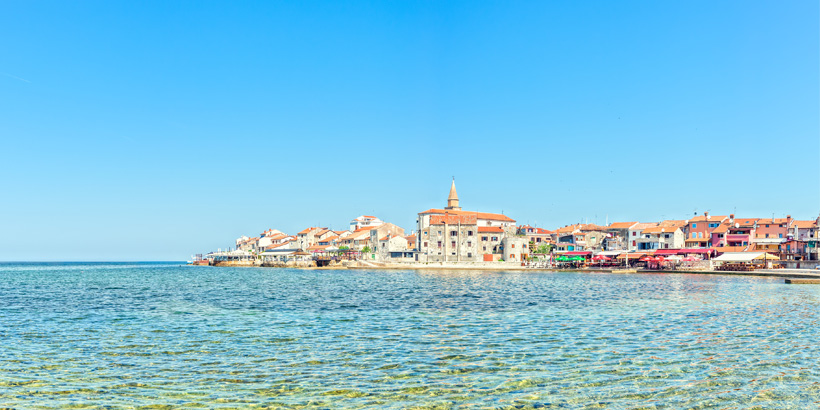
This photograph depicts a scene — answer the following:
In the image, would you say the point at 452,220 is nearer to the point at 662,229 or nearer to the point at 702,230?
the point at 662,229

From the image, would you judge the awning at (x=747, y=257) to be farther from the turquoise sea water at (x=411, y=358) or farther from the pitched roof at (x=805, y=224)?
the turquoise sea water at (x=411, y=358)

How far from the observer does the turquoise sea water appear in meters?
13.4

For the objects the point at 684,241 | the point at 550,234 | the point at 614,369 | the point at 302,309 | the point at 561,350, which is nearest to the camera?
the point at 614,369

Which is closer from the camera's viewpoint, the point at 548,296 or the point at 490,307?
the point at 490,307

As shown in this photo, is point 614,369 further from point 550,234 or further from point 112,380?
point 550,234

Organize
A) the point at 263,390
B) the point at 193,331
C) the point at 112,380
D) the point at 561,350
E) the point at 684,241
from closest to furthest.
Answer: the point at 263,390 < the point at 112,380 < the point at 561,350 < the point at 193,331 < the point at 684,241

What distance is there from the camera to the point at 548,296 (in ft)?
138

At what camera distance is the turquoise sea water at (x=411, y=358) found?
13.4 meters

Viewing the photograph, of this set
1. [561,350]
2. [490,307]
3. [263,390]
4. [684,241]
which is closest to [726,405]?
[561,350]

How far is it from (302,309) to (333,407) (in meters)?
20.5

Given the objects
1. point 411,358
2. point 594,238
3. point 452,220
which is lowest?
point 411,358

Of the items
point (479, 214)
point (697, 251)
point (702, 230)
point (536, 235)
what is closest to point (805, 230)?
point (702, 230)

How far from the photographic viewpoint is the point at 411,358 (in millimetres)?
17766

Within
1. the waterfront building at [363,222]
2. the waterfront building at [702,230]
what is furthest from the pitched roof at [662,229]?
the waterfront building at [363,222]
